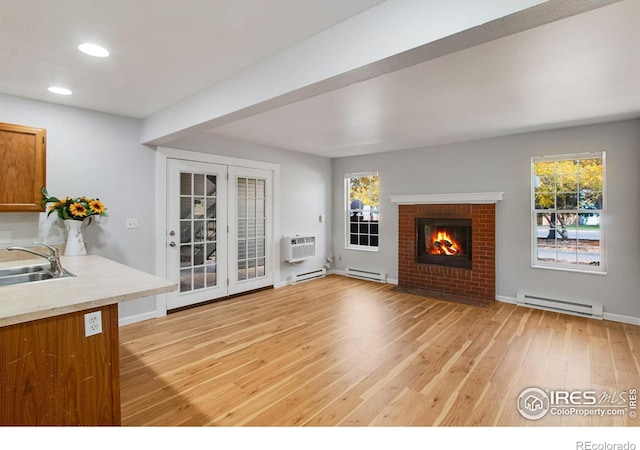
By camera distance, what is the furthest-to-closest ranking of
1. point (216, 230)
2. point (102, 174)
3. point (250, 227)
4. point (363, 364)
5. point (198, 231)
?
1. point (250, 227)
2. point (216, 230)
3. point (198, 231)
4. point (102, 174)
5. point (363, 364)

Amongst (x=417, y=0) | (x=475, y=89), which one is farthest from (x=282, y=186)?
(x=417, y=0)

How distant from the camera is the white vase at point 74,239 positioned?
3.05 meters

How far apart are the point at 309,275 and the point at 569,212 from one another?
4.08 m

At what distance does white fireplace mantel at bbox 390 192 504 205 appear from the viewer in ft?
14.9

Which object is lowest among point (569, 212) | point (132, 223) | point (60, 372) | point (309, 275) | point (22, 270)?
point (309, 275)

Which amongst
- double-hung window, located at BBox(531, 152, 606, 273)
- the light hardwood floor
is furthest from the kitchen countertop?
double-hung window, located at BBox(531, 152, 606, 273)

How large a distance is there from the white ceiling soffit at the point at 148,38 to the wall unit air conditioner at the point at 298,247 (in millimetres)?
3133

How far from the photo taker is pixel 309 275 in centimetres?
600

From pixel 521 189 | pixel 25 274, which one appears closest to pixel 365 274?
pixel 521 189

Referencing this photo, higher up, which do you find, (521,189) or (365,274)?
(521,189)

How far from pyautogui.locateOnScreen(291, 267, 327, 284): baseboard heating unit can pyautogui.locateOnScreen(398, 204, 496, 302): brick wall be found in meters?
1.53

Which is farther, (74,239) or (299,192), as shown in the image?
(299,192)

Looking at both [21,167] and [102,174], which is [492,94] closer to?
[102,174]

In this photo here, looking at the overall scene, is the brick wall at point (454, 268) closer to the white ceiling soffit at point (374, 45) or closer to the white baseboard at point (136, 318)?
the white ceiling soffit at point (374, 45)
